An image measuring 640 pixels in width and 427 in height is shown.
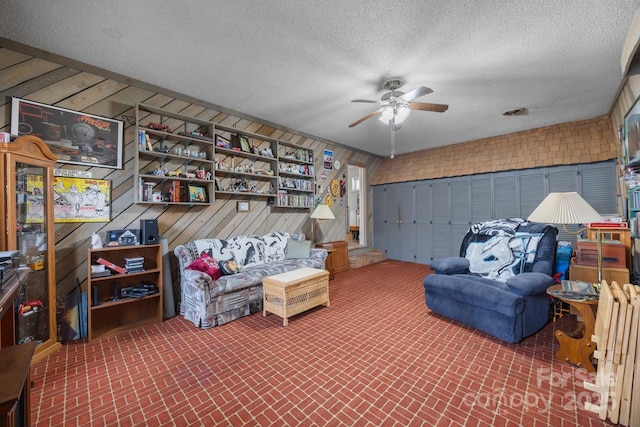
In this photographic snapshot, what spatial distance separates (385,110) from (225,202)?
2.64 metres

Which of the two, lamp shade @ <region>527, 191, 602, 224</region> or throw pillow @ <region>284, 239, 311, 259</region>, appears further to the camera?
throw pillow @ <region>284, 239, 311, 259</region>

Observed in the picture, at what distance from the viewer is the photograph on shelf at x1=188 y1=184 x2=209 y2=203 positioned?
350 cm

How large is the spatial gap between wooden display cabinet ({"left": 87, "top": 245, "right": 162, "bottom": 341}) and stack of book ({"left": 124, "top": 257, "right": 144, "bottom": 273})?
0.19ft

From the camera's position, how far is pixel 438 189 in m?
5.88

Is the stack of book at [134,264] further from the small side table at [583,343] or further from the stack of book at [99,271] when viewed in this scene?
the small side table at [583,343]

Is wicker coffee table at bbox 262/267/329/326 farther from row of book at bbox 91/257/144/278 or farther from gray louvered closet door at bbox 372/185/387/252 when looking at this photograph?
gray louvered closet door at bbox 372/185/387/252

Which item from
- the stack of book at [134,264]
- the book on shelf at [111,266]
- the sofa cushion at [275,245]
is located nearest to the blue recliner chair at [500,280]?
the sofa cushion at [275,245]

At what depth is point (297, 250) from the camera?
167 inches

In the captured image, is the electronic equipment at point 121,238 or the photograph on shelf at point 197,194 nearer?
the electronic equipment at point 121,238

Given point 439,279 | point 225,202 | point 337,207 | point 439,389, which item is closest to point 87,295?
point 225,202

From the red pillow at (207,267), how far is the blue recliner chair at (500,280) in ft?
8.06

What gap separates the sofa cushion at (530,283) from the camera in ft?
7.71

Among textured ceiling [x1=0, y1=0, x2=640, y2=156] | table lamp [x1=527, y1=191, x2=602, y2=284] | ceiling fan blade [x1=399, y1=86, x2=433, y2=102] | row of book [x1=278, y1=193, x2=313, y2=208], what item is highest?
textured ceiling [x1=0, y1=0, x2=640, y2=156]

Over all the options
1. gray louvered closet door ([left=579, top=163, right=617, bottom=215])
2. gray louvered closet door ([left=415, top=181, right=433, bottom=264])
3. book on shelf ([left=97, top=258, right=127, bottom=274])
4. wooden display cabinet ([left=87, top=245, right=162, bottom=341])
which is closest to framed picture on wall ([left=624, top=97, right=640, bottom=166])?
gray louvered closet door ([left=579, top=163, right=617, bottom=215])
